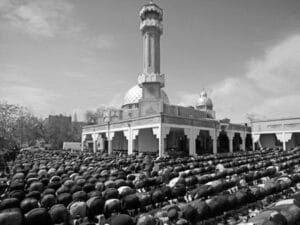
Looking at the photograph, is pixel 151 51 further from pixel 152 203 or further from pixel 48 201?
pixel 48 201

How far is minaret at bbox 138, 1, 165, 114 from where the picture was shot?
42875mm

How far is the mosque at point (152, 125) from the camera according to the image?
1318 inches

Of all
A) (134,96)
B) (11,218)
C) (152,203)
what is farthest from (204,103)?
(11,218)

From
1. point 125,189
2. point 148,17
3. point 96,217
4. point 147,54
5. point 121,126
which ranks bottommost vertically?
point 96,217

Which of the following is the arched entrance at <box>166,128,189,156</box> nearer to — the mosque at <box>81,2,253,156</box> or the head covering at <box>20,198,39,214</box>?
the mosque at <box>81,2,253,156</box>

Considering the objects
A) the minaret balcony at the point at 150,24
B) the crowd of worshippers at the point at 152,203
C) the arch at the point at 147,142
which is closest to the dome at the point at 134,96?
the minaret balcony at the point at 150,24

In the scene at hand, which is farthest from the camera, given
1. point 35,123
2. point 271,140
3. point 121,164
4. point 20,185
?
point 35,123

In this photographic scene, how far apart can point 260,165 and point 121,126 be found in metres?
20.0

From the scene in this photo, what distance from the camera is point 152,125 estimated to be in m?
29.4

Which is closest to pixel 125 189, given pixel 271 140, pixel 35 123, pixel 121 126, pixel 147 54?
pixel 121 126

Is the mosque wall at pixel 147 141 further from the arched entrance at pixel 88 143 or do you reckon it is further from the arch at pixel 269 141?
the arch at pixel 269 141

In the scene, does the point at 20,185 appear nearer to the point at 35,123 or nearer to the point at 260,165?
the point at 260,165

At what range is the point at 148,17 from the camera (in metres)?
46.0

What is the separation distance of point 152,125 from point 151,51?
2038 cm
